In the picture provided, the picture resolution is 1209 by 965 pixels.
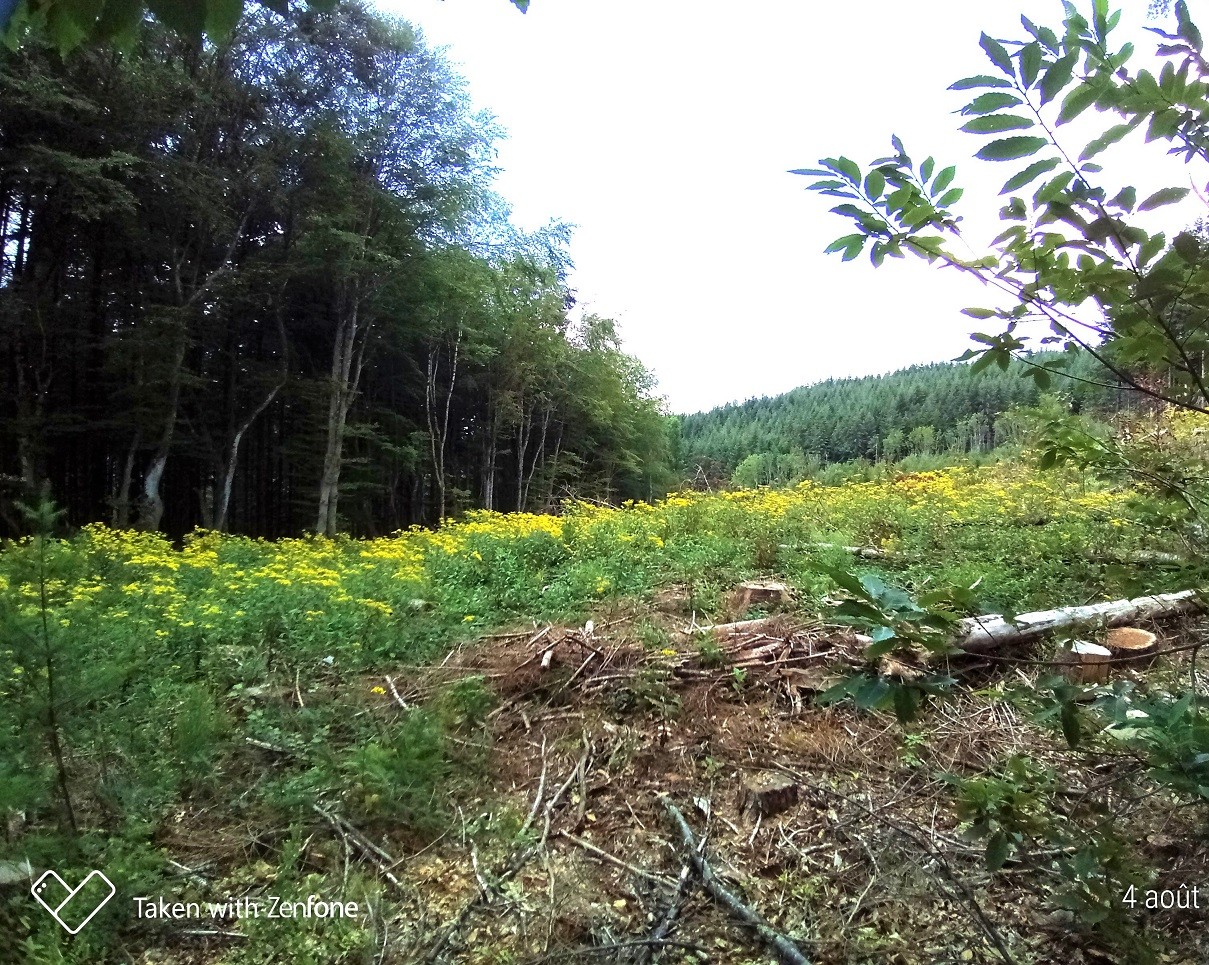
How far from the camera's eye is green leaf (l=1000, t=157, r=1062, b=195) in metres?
0.75

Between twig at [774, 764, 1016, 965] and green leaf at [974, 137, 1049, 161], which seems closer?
green leaf at [974, 137, 1049, 161]

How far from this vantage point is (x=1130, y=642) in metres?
2.93

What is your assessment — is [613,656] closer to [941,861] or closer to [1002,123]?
[941,861]

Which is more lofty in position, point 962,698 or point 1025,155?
point 1025,155

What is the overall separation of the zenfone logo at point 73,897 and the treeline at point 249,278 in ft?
25.3

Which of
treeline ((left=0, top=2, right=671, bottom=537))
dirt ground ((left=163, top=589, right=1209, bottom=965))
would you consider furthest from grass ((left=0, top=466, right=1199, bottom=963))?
treeline ((left=0, top=2, right=671, bottom=537))

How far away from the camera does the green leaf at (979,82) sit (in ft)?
2.37

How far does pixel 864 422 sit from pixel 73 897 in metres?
28.5

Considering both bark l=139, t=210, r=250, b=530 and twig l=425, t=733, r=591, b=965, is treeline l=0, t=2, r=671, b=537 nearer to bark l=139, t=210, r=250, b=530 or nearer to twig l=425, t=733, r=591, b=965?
bark l=139, t=210, r=250, b=530

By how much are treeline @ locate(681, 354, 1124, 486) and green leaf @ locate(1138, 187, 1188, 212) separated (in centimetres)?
27

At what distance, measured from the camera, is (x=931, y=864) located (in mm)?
1888

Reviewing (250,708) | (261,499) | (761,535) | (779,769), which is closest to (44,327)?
(261,499)

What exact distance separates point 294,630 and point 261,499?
30.4 ft

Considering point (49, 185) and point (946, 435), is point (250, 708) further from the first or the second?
point (946, 435)
